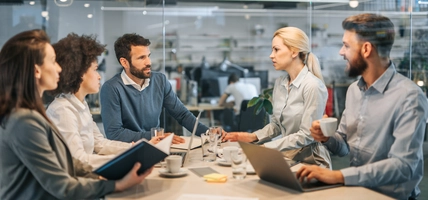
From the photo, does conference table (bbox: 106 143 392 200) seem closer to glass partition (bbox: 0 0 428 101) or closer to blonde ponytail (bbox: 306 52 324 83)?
blonde ponytail (bbox: 306 52 324 83)

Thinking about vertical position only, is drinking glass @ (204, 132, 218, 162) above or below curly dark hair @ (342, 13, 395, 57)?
below

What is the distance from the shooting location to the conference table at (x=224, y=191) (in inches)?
90.1

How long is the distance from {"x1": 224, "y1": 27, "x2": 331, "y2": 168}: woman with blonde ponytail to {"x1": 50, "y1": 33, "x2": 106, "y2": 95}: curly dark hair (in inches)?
42.5

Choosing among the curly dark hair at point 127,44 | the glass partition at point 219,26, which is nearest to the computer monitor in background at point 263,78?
the glass partition at point 219,26

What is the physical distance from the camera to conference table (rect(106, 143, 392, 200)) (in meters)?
2.29

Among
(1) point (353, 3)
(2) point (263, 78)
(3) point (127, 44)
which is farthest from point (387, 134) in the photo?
(2) point (263, 78)

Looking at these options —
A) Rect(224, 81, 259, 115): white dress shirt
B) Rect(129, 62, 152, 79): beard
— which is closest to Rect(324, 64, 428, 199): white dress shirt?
Rect(129, 62, 152, 79): beard

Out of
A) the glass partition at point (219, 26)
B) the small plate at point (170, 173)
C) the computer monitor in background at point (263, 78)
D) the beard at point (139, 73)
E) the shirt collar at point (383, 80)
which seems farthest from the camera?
the computer monitor in background at point (263, 78)

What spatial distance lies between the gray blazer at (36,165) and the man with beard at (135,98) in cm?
139

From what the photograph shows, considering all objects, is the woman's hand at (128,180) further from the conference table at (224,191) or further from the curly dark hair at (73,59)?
the curly dark hair at (73,59)

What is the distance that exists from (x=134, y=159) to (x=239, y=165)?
0.55 metres

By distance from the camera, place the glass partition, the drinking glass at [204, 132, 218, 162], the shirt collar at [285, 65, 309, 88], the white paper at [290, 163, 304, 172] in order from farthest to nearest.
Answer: the glass partition
the shirt collar at [285, 65, 309, 88]
the drinking glass at [204, 132, 218, 162]
the white paper at [290, 163, 304, 172]

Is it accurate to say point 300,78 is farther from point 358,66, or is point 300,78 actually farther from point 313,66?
point 358,66

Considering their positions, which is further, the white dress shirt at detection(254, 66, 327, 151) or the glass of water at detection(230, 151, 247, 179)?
the white dress shirt at detection(254, 66, 327, 151)
